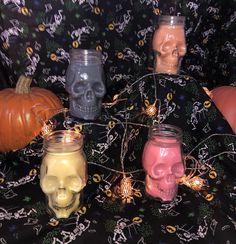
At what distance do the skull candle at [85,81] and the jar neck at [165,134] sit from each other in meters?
0.23

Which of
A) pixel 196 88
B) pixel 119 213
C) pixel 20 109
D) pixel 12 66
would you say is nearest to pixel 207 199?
pixel 119 213

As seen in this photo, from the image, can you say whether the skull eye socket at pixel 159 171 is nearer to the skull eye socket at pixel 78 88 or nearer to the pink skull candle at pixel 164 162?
the pink skull candle at pixel 164 162

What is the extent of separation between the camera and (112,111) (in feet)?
4.10

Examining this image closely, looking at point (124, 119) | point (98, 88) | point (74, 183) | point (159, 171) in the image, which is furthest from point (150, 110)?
point (74, 183)

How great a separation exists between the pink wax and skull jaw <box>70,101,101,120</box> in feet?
0.83

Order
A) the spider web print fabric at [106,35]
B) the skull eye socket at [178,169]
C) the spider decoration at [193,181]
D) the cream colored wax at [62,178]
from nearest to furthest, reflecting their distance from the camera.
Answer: the cream colored wax at [62,178] → the skull eye socket at [178,169] → the spider decoration at [193,181] → the spider web print fabric at [106,35]

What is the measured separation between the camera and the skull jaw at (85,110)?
1124mm

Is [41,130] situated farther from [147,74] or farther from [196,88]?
[196,88]

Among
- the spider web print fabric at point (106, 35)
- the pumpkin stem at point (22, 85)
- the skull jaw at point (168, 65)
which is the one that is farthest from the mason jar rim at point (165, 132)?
the pumpkin stem at point (22, 85)

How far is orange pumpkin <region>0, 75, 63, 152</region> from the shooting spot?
1253 millimetres

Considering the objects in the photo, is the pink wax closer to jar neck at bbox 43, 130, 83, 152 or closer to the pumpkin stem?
jar neck at bbox 43, 130, 83, 152

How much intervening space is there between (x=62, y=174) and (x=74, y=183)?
42mm

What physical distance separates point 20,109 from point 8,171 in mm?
242

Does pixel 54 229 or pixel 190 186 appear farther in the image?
pixel 190 186
